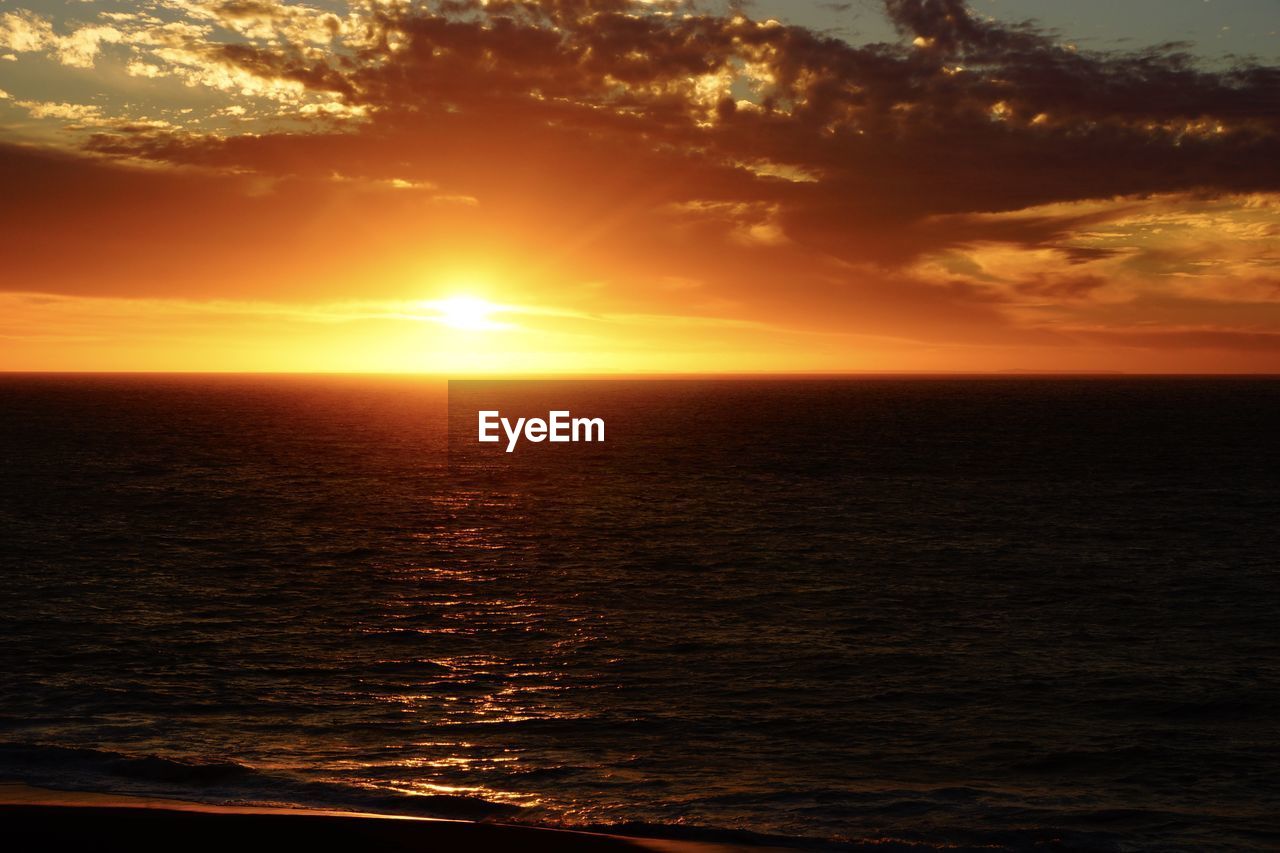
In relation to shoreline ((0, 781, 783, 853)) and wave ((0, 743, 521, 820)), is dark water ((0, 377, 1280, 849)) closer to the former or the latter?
wave ((0, 743, 521, 820))

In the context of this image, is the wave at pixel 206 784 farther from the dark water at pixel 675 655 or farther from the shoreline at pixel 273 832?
the shoreline at pixel 273 832

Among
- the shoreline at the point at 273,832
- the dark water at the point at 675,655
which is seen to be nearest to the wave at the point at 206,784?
the dark water at the point at 675,655

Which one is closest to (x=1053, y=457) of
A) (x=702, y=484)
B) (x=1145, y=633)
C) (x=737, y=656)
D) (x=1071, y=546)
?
(x=702, y=484)

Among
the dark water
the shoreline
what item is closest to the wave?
the dark water

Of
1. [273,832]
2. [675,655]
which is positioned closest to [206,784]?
[273,832]

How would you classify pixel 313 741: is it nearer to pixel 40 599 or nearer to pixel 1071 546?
pixel 40 599

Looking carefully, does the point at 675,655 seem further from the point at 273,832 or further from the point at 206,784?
the point at 273,832
